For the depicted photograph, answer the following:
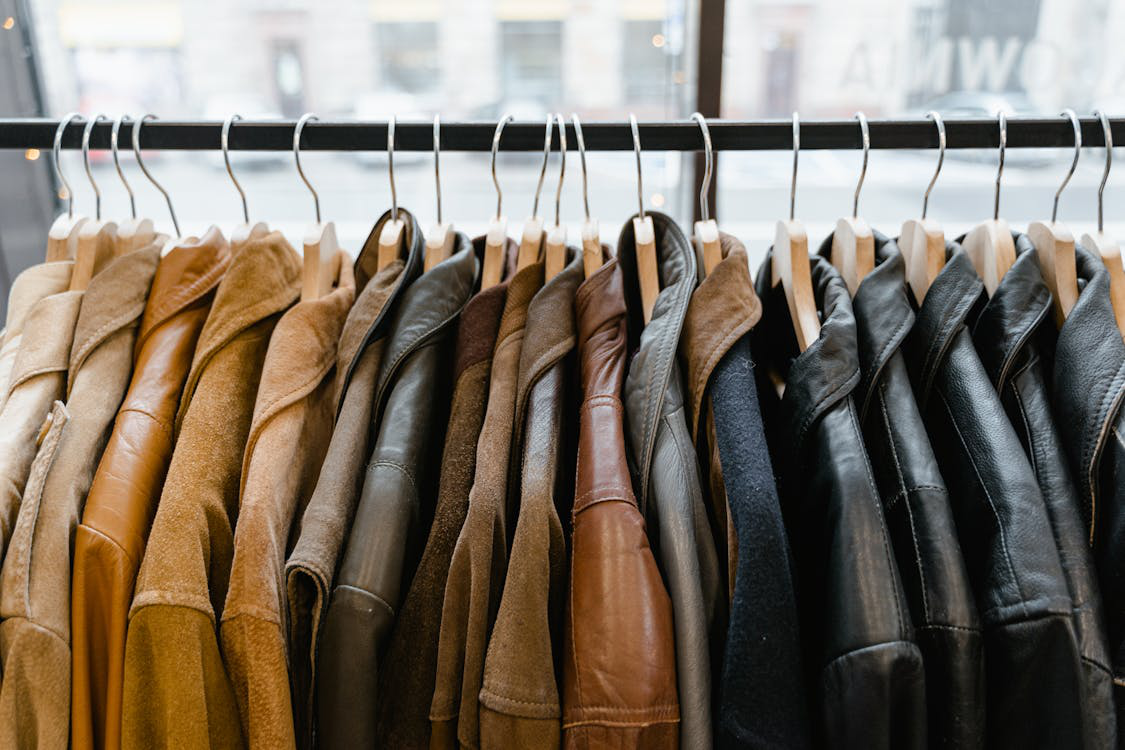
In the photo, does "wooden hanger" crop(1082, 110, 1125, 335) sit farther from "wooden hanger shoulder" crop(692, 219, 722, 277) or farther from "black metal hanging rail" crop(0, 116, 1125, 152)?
"wooden hanger shoulder" crop(692, 219, 722, 277)

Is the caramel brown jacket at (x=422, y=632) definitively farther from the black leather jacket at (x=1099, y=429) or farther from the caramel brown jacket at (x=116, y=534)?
the black leather jacket at (x=1099, y=429)

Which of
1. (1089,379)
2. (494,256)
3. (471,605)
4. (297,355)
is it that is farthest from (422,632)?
(1089,379)

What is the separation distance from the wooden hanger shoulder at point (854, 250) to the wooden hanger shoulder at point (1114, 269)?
0.75ft

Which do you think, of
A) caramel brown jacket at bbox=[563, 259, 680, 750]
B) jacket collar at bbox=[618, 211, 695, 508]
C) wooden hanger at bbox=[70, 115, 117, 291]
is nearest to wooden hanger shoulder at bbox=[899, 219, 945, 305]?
jacket collar at bbox=[618, 211, 695, 508]

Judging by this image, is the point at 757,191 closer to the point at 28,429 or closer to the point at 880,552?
the point at 880,552

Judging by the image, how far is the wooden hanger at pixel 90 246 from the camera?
33.7 inches

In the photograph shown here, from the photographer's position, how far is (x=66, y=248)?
0.90 meters

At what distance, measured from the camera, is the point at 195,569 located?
2.10ft

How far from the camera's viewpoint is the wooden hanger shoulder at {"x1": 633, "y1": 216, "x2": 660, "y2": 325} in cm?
83

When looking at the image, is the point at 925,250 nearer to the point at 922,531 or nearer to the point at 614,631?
the point at 922,531

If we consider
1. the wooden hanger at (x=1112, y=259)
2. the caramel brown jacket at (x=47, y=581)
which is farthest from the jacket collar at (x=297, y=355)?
the wooden hanger at (x=1112, y=259)

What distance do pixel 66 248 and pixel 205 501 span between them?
0.42 m

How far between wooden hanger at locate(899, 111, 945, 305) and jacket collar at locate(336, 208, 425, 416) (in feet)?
1.65

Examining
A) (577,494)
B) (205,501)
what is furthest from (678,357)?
(205,501)
